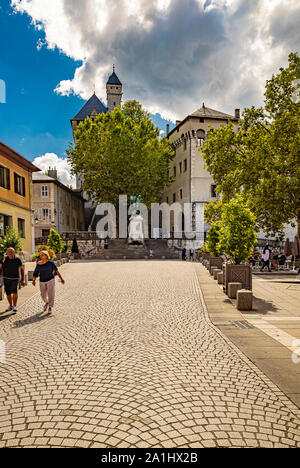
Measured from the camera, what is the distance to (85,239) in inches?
1412

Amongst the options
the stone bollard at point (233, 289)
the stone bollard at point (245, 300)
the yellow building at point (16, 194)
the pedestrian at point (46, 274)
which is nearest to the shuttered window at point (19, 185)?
the yellow building at point (16, 194)

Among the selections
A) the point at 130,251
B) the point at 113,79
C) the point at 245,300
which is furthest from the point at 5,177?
the point at 113,79

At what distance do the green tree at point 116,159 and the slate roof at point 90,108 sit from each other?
2785 centimetres

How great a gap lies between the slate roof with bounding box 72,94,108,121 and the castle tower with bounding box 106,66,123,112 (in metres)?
6.31

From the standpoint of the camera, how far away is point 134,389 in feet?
13.7

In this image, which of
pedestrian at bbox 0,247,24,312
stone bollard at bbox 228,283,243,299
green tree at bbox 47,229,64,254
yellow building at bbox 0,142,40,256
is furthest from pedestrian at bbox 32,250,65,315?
green tree at bbox 47,229,64,254

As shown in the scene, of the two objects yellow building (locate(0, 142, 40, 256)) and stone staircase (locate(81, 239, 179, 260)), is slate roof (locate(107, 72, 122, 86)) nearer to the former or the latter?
stone staircase (locate(81, 239, 179, 260))

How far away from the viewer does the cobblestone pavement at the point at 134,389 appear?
3207 millimetres

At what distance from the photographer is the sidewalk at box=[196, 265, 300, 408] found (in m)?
4.88

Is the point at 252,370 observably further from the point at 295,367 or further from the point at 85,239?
the point at 85,239

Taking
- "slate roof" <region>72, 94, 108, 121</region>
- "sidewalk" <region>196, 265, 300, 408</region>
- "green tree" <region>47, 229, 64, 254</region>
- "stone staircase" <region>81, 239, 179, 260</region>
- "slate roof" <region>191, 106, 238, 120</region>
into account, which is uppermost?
"slate roof" <region>72, 94, 108, 121</region>

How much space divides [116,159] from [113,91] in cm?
4661

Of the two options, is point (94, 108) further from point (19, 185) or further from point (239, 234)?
point (239, 234)
